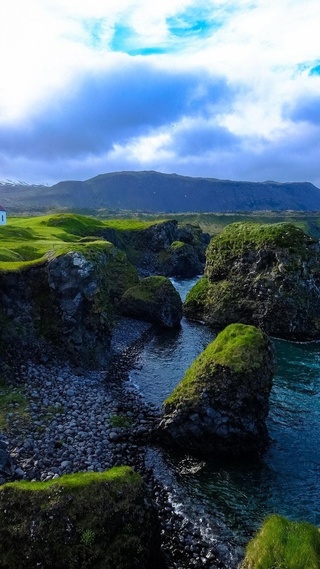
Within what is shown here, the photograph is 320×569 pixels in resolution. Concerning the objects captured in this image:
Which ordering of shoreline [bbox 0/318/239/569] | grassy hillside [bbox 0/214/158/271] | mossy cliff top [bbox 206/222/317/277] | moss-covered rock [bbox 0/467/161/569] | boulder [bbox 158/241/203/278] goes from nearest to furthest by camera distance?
moss-covered rock [bbox 0/467/161/569] < shoreline [bbox 0/318/239/569] < grassy hillside [bbox 0/214/158/271] < mossy cliff top [bbox 206/222/317/277] < boulder [bbox 158/241/203/278]

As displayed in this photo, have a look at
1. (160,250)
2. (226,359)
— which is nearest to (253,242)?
(226,359)

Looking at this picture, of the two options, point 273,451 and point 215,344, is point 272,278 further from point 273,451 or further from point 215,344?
point 273,451

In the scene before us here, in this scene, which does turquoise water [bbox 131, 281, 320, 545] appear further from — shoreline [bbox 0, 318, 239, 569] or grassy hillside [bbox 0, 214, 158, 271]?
grassy hillside [bbox 0, 214, 158, 271]

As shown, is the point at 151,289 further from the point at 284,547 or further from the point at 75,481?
the point at 284,547

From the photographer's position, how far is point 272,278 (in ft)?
195

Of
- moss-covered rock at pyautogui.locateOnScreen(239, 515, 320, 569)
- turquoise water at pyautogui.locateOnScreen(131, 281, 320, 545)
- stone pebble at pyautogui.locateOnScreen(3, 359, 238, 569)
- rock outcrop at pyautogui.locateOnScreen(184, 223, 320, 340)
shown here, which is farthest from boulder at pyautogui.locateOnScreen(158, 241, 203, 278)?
moss-covered rock at pyautogui.locateOnScreen(239, 515, 320, 569)

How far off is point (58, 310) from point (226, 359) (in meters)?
17.7

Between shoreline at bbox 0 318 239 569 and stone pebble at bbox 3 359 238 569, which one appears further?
stone pebble at bbox 3 359 238 569

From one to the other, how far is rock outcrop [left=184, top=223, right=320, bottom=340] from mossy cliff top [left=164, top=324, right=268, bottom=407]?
1082 inches

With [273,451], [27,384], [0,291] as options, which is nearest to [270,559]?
[273,451]

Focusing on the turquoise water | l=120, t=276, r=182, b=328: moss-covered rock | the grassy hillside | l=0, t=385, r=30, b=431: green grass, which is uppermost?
the grassy hillside

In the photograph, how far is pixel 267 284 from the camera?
5950cm

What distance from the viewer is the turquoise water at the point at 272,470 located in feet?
73.1

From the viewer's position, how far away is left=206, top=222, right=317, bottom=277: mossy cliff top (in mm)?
60000
